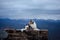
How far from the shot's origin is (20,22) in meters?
2.08

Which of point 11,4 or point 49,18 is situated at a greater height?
point 11,4

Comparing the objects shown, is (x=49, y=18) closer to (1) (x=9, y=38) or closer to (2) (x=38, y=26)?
(2) (x=38, y=26)

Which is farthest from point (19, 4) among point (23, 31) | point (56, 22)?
point (56, 22)

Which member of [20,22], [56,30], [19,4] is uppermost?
[19,4]

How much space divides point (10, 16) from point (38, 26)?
0.45 metres

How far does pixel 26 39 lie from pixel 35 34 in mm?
153

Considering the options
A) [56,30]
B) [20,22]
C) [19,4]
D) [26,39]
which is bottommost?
[26,39]

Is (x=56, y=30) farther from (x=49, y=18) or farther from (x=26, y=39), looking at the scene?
(x=26, y=39)

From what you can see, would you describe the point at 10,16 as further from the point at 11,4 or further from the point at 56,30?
the point at 56,30

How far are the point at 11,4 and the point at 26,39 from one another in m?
0.57

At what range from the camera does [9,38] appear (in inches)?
81.0

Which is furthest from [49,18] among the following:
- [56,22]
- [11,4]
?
[11,4]

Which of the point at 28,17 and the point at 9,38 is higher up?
the point at 28,17

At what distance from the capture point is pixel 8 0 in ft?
6.88
